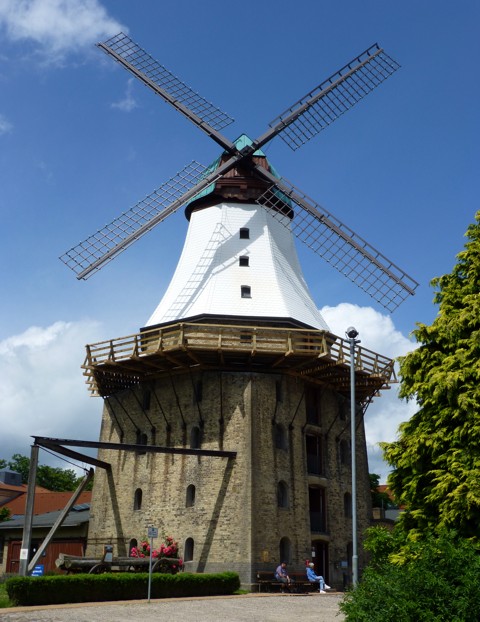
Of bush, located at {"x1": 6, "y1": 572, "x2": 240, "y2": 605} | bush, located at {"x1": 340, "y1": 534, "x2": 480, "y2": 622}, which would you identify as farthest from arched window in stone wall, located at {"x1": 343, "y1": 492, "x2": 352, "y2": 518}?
bush, located at {"x1": 340, "y1": 534, "x2": 480, "y2": 622}

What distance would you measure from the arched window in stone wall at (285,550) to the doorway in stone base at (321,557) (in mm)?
1838

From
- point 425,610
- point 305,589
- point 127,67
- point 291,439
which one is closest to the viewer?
point 425,610

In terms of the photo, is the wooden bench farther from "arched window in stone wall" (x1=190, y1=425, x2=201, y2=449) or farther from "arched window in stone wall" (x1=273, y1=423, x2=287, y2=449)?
"arched window in stone wall" (x1=190, y1=425, x2=201, y2=449)

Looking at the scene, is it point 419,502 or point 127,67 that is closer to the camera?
point 419,502

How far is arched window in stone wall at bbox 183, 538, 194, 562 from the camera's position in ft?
96.7

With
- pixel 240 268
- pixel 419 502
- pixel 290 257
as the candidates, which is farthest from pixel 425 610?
pixel 290 257

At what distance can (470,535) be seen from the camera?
55.6 feet

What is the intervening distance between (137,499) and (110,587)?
33.4 feet

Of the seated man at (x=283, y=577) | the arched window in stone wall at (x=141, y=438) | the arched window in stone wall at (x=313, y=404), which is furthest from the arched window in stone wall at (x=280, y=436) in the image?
the arched window in stone wall at (x=141, y=438)

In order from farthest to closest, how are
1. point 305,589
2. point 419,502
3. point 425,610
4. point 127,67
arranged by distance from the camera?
1. point 127,67
2. point 305,589
3. point 419,502
4. point 425,610

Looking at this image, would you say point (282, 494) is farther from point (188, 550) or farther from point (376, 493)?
point (376, 493)

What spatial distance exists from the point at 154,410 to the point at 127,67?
711 inches

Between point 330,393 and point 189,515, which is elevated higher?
point 330,393

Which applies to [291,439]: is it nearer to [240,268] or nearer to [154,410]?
[154,410]
